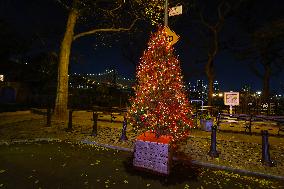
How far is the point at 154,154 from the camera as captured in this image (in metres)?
7.38

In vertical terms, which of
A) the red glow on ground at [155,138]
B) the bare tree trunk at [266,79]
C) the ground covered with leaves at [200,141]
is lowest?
the ground covered with leaves at [200,141]

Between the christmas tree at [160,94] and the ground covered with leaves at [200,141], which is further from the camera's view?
the ground covered with leaves at [200,141]

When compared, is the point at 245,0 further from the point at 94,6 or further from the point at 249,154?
the point at 249,154

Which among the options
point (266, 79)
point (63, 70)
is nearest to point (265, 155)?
point (63, 70)

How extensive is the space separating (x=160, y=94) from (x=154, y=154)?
63.3 inches

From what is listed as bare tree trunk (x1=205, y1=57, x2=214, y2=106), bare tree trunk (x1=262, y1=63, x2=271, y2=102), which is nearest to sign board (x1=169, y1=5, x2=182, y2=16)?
bare tree trunk (x1=205, y1=57, x2=214, y2=106)

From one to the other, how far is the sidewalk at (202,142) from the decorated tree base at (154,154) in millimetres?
1464

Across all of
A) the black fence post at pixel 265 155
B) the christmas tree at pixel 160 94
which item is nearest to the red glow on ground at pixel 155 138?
the christmas tree at pixel 160 94

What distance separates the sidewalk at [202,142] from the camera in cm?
808

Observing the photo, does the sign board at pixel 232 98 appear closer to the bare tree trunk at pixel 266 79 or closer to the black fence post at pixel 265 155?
the black fence post at pixel 265 155

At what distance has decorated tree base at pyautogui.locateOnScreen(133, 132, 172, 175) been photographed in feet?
23.7

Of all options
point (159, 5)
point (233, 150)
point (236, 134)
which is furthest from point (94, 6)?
point (233, 150)

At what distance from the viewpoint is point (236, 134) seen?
13109mm

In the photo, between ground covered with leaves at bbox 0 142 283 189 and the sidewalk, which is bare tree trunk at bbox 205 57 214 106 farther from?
ground covered with leaves at bbox 0 142 283 189
